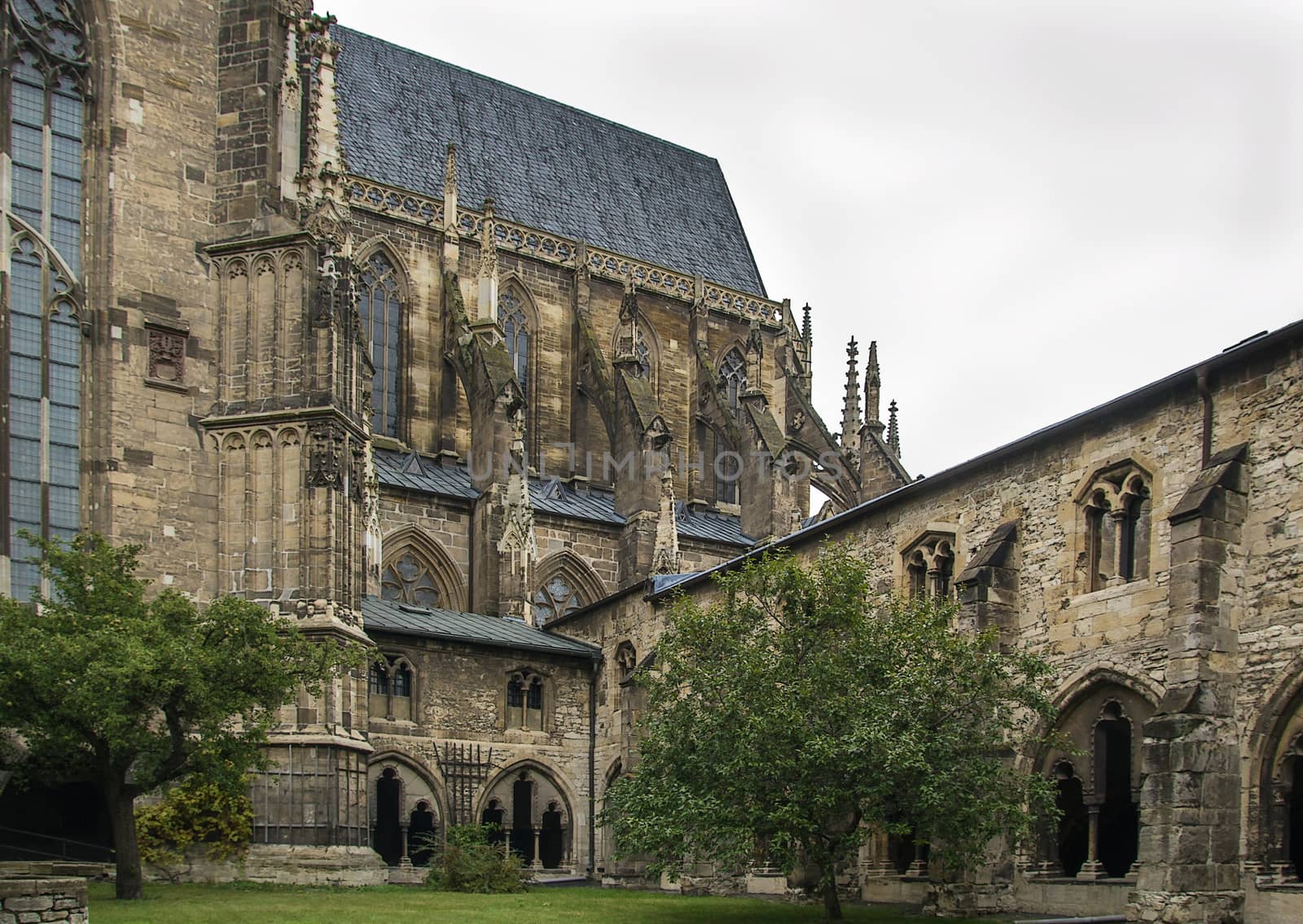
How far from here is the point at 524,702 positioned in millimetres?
38281

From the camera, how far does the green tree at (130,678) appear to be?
2166 centimetres

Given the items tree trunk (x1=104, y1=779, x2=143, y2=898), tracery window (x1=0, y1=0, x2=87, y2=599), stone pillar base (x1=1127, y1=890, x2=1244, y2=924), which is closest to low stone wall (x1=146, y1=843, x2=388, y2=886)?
tree trunk (x1=104, y1=779, x2=143, y2=898)

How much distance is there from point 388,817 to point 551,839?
4.72m

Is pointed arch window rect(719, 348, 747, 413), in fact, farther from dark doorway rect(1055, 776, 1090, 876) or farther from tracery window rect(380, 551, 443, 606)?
dark doorway rect(1055, 776, 1090, 876)

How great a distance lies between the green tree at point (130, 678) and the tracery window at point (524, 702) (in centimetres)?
1390

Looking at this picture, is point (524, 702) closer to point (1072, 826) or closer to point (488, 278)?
point (488, 278)

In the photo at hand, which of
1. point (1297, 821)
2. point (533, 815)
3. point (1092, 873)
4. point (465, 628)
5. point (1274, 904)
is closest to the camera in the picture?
point (1274, 904)

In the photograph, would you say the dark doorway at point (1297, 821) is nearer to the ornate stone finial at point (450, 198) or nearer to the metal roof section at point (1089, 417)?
the metal roof section at point (1089, 417)

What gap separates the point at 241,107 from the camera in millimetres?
29641

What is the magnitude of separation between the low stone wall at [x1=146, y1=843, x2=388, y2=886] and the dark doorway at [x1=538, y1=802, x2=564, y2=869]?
36.9ft

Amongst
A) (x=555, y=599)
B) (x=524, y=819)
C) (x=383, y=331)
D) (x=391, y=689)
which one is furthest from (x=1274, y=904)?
(x=383, y=331)

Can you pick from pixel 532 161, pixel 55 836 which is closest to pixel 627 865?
pixel 55 836

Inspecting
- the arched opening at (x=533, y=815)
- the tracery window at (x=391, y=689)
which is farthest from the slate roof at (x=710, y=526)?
the tracery window at (x=391, y=689)

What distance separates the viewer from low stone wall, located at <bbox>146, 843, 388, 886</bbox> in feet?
86.0
